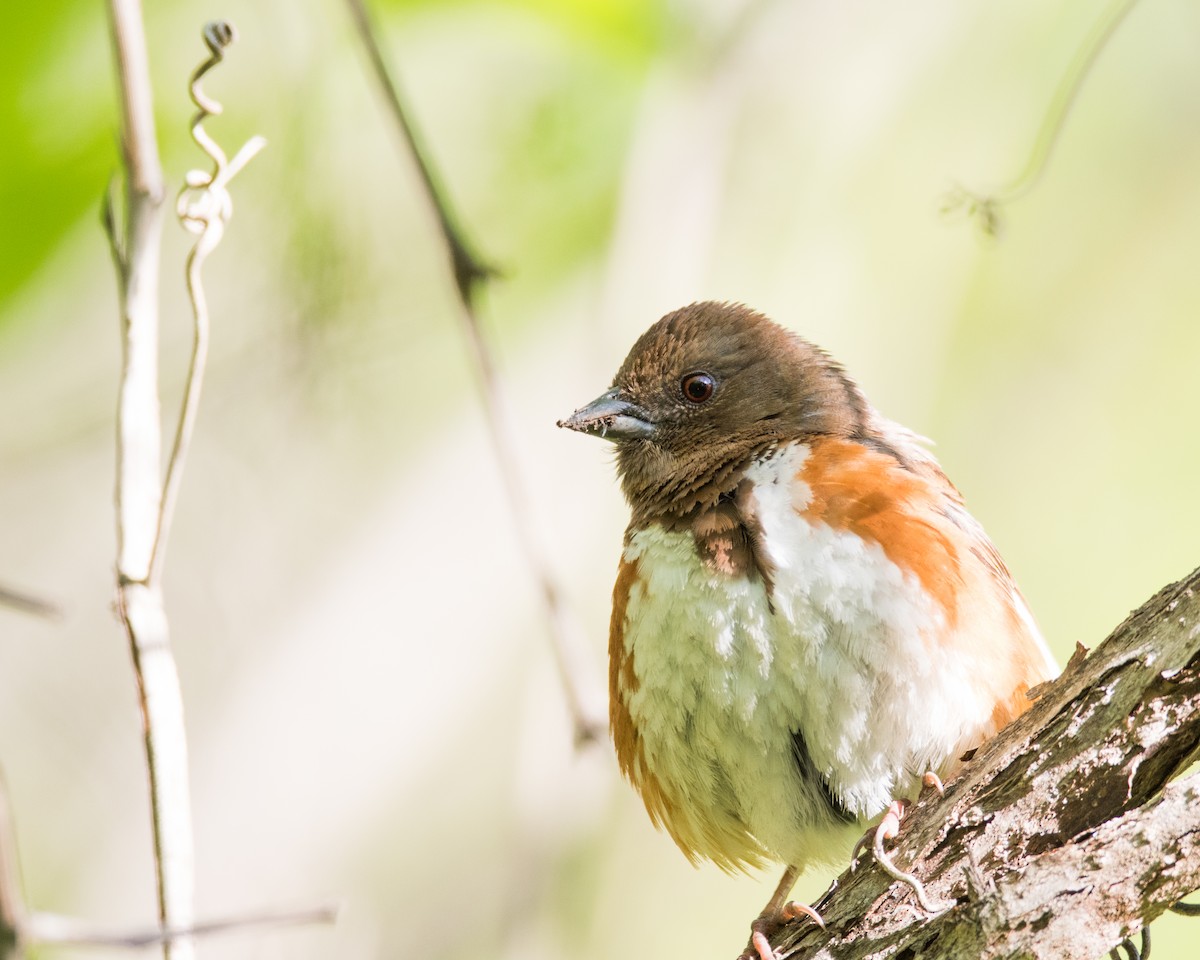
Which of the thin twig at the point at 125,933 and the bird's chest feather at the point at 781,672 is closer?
the thin twig at the point at 125,933

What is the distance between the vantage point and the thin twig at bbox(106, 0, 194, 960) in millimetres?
2143

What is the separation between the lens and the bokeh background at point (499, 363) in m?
4.29

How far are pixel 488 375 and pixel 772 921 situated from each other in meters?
1.50

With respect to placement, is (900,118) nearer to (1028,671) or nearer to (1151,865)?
(1028,671)

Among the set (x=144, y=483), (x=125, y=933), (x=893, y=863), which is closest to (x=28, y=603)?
(x=125, y=933)

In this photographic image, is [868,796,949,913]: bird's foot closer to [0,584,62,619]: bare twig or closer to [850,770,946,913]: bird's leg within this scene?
[850,770,946,913]: bird's leg

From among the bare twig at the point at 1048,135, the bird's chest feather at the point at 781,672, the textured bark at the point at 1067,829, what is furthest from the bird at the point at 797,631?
the bare twig at the point at 1048,135

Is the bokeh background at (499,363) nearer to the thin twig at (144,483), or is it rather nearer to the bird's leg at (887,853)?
the bird's leg at (887,853)

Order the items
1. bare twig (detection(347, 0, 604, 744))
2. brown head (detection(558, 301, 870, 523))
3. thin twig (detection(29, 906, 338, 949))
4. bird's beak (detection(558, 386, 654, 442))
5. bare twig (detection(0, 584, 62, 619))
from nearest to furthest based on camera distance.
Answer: thin twig (detection(29, 906, 338, 949))
bare twig (detection(0, 584, 62, 619))
bare twig (detection(347, 0, 604, 744))
brown head (detection(558, 301, 870, 523))
bird's beak (detection(558, 386, 654, 442))

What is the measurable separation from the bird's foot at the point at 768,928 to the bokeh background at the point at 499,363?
0.56 meters

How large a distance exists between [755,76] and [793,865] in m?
2.80

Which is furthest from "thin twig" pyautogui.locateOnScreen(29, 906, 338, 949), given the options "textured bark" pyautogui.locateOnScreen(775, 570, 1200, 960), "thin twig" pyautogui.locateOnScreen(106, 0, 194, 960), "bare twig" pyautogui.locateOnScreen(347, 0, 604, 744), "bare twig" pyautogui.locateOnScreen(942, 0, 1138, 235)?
"bare twig" pyautogui.locateOnScreen(942, 0, 1138, 235)

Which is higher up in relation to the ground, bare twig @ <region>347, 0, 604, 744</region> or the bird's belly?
bare twig @ <region>347, 0, 604, 744</region>

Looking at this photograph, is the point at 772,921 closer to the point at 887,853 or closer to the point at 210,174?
the point at 887,853
